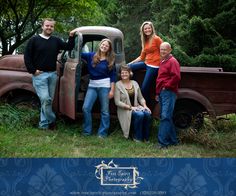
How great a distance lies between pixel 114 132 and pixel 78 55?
1.38 m

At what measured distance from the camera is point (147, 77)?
696 centimetres

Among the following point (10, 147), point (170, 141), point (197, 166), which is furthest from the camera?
point (170, 141)

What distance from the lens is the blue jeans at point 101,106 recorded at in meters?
6.86

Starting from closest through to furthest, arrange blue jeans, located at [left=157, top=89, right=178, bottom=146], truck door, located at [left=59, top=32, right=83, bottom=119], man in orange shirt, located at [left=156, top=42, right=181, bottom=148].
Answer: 1. man in orange shirt, located at [left=156, top=42, right=181, bottom=148]
2. blue jeans, located at [left=157, top=89, right=178, bottom=146]
3. truck door, located at [left=59, top=32, right=83, bottom=119]

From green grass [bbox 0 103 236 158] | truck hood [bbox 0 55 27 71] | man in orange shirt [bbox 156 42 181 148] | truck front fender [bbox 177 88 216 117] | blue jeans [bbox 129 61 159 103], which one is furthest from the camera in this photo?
truck hood [bbox 0 55 27 71]

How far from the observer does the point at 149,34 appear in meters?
6.90

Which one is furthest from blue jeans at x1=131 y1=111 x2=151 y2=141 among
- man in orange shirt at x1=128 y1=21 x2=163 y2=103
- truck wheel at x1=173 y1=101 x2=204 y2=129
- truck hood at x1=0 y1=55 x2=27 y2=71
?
truck hood at x1=0 y1=55 x2=27 y2=71

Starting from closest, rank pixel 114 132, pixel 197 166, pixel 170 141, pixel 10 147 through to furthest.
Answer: pixel 197 166
pixel 10 147
pixel 170 141
pixel 114 132

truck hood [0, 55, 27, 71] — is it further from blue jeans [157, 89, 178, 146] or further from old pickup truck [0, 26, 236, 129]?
blue jeans [157, 89, 178, 146]

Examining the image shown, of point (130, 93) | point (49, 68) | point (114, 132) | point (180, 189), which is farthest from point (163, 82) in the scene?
point (180, 189)

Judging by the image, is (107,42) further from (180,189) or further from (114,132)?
(180,189)

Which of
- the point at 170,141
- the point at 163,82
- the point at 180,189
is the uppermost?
the point at 163,82

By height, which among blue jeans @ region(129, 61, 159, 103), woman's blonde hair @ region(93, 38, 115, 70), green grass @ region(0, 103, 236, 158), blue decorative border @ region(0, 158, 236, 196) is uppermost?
woman's blonde hair @ region(93, 38, 115, 70)

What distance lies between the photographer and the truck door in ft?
22.3
